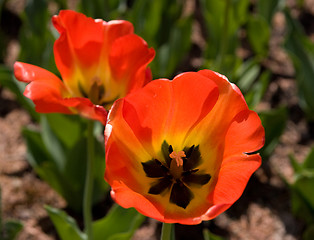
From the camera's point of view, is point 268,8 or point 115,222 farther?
point 268,8

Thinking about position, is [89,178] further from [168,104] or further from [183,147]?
[168,104]

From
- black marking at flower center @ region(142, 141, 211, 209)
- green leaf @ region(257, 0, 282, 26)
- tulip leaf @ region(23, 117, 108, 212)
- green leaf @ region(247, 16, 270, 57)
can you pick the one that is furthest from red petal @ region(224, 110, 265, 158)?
green leaf @ region(257, 0, 282, 26)

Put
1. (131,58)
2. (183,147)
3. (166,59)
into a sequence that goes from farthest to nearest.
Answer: (166,59) → (131,58) → (183,147)

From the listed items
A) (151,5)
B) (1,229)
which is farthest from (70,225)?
(151,5)

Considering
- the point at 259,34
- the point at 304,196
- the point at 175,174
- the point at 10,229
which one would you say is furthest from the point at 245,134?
the point at 259,34

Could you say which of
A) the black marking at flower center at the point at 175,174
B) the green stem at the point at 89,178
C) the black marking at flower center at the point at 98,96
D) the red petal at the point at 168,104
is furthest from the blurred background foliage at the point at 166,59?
the red petal at the point at 168,104

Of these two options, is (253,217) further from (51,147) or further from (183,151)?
(183,151)
